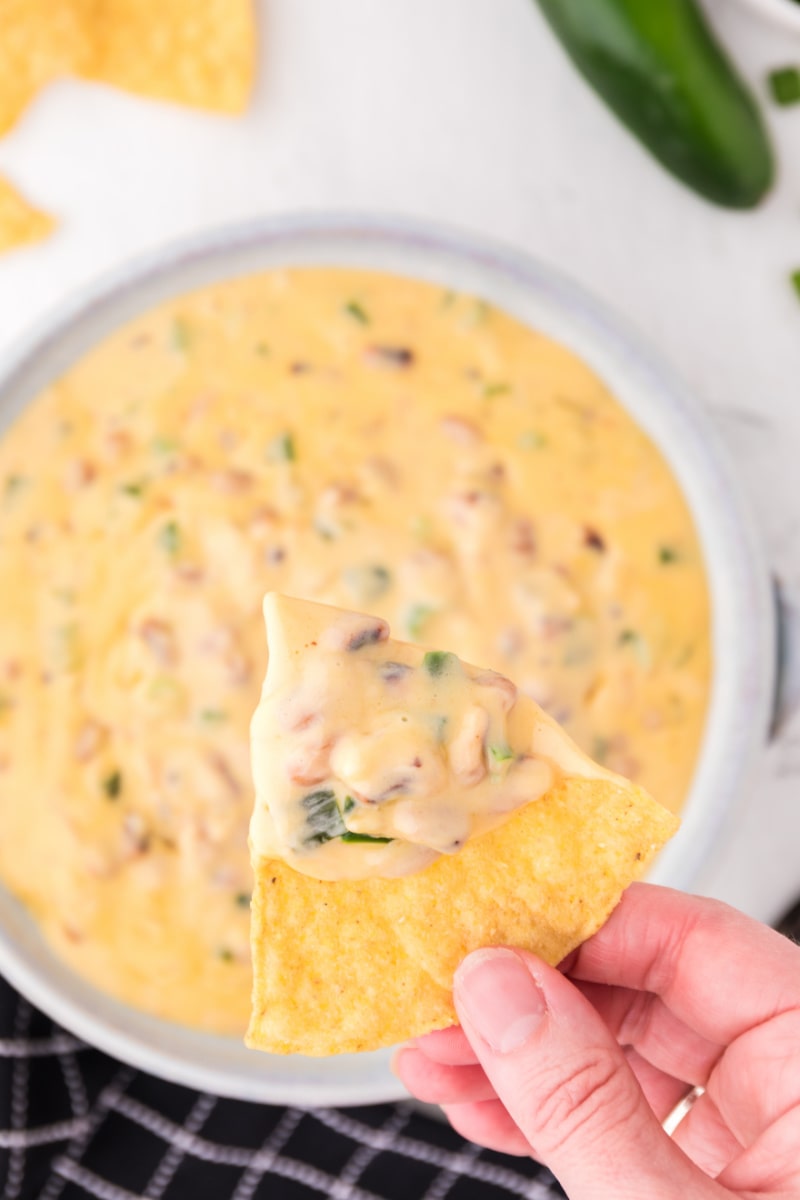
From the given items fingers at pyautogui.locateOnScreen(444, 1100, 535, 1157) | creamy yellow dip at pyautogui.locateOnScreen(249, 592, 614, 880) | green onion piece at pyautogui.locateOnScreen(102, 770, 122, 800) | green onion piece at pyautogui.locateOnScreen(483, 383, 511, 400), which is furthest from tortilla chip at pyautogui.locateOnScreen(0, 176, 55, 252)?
fingers at pyautogui.locateOnScreen(444, 1100, 535, 1157)

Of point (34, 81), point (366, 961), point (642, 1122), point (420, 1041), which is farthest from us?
point (34, 81)

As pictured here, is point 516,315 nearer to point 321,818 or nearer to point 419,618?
point 419,618

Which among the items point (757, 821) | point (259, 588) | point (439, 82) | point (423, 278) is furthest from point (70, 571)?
point (757, 821)

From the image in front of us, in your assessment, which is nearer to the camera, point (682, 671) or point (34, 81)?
point (682, 671)

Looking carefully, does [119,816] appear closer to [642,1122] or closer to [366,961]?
[366,961]

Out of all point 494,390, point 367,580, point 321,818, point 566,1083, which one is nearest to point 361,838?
point 321,818

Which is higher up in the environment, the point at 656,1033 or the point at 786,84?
the point at 786,84
